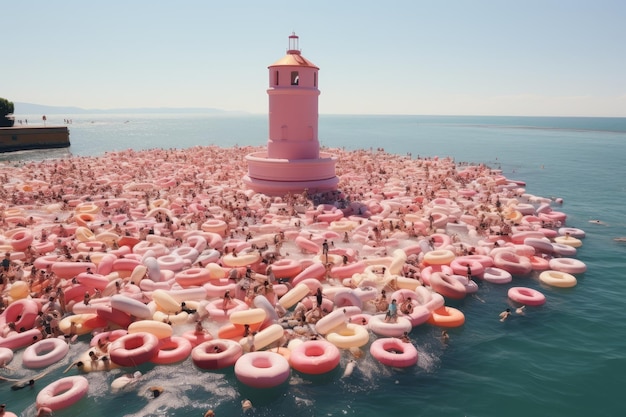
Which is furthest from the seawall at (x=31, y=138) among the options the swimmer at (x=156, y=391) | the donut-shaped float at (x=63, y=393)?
the swimmer at (x=156, y=391)

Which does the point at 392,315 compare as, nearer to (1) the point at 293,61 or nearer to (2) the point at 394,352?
(2) the point at 394,352

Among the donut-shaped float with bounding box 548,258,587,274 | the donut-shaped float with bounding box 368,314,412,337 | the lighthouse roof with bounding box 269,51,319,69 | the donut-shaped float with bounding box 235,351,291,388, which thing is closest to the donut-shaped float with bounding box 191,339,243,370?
the donut-shaped float with bounding box 235,351,291,388

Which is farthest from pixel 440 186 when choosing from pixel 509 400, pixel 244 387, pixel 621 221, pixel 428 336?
pixel 244 387

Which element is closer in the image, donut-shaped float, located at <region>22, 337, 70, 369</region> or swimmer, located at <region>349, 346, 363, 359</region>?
donut-shaped float, located at <region>22, 337, 70, 369</region>

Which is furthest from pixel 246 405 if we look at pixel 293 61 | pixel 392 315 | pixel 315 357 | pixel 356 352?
pixel 293 61

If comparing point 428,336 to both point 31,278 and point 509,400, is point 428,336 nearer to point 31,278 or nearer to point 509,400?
point 509,400

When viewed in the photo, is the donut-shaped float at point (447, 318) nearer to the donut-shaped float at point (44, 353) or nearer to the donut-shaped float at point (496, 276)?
the donut-shaped float at point (496, 276)

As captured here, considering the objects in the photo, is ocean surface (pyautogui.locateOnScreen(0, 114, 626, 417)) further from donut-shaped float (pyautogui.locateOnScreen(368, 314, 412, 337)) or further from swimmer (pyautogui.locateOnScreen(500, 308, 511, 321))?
donut-shaped float (pyautogui.locateOnScreen(368, 314, 412, 337))
